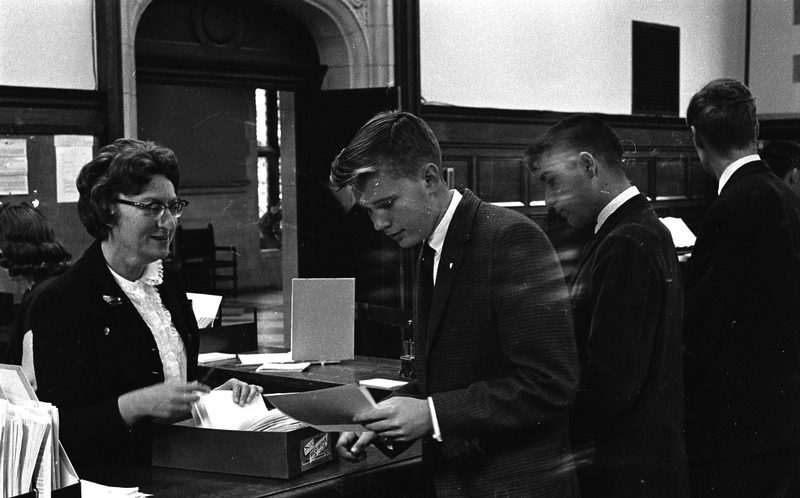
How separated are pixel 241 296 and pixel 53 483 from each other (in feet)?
12.5

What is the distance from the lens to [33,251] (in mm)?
2863

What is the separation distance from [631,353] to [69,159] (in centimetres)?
280

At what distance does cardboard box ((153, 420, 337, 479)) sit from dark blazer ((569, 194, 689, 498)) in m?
0.51

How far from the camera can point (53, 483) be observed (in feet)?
4.61

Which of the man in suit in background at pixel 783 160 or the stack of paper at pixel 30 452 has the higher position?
the man in suit in background at pixel 783 160

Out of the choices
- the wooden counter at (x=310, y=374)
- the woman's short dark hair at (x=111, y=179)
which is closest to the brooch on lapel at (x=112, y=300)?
the woman's short dark hair at (x=111, y=179)

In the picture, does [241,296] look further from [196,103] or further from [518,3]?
[518,3]

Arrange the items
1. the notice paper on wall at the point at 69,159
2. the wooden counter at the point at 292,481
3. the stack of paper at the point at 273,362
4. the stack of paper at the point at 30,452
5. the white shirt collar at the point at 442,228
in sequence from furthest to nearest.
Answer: the notice paper on wall at the point at 69,159, the stack of paper at the point at 273,362, the wooden counter at the point at 292,481, the white shirt collar at the point at 442,228, the stack of paper at the point at 30,452

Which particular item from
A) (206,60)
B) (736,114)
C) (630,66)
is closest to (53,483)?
(736,114)

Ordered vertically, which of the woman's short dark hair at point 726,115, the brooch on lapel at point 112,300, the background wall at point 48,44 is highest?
the background wall at point 48,44

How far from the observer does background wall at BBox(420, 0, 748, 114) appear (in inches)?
91.7

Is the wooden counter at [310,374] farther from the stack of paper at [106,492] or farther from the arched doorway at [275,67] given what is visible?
the arched doorway at [275,67]

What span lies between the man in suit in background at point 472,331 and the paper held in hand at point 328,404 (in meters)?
0.03

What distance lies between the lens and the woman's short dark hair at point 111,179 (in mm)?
1989
